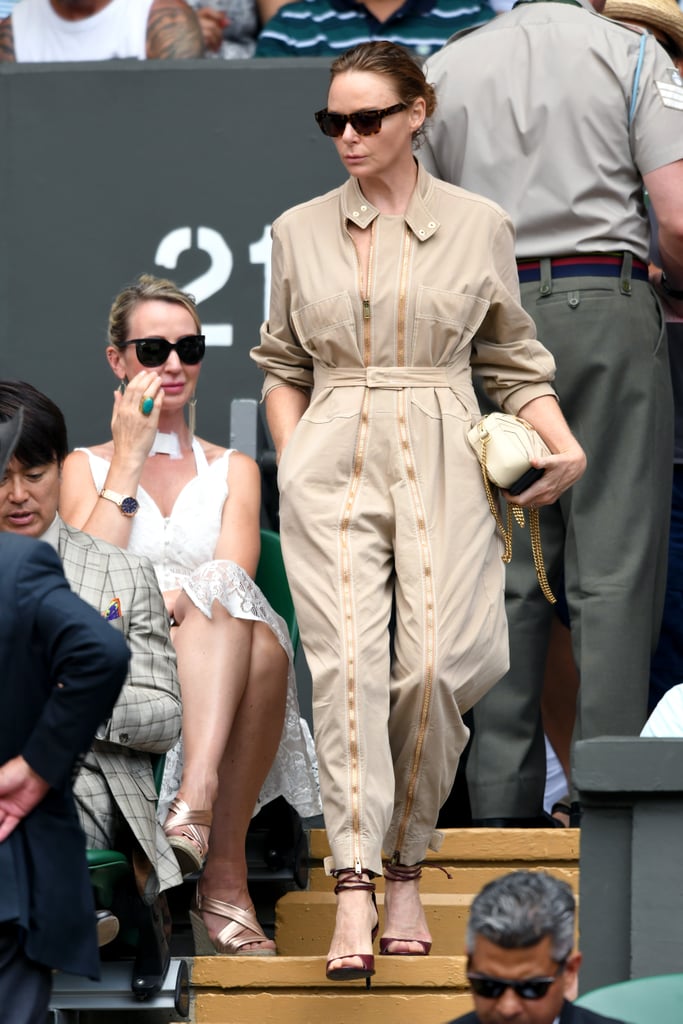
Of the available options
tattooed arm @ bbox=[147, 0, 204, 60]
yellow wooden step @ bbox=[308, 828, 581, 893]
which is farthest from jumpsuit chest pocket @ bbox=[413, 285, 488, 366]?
tattooed arm @ bbox=[147, 0, 204, 60]

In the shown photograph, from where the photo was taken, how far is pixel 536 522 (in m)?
4.22

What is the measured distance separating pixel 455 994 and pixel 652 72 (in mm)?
2278

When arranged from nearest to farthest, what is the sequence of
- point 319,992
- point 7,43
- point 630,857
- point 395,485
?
point 630,857 → point 319,992 → point 395,485 → point 7,43

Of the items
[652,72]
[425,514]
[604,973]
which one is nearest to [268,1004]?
[604,973]

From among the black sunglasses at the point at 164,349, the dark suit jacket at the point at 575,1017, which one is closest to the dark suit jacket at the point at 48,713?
the dark suit jacket at the point at 575,1017

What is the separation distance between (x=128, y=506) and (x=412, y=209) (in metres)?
1.01

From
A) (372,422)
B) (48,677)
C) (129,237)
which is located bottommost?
(48,677)

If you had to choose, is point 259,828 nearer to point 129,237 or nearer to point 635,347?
point 635,347

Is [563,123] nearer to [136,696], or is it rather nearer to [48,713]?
[136,696]

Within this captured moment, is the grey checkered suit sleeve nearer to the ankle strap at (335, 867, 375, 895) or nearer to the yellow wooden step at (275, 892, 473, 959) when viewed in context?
the ankle strap at (335, 867, 375, 895)

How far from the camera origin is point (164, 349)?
4.79 m

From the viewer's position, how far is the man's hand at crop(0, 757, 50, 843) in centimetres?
276

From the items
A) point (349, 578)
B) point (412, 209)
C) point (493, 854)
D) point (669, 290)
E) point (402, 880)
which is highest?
point (412, 209)

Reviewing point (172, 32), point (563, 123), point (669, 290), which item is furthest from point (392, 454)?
point (172, 32)
